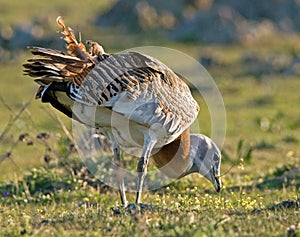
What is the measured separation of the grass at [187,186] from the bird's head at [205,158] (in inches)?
8.4

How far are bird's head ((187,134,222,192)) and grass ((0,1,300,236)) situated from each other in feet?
0.70

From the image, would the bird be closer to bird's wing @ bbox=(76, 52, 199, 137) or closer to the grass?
bird's wing @ bbox=(76, 52, 199, 137)

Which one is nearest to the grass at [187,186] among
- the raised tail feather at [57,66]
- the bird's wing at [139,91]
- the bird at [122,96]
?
the bird at [122,96]

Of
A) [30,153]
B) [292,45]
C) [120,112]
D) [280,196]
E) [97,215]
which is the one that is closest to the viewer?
[97,215]

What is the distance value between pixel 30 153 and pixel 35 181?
4340 mm

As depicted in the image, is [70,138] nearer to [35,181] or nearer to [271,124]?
[35,181]

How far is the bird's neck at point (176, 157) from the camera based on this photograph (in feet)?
24.5

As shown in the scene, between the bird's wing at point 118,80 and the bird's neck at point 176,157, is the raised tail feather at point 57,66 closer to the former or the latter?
the bird's wing at point 118,80

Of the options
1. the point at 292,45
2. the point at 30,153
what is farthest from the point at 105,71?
the point at 292,45

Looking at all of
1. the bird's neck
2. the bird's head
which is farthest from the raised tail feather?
the bird's head

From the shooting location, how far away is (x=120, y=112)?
264 inches

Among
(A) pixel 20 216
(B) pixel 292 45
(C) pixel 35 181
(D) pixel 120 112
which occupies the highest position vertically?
(D) pixel 120 112

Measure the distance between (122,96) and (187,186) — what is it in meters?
2.73

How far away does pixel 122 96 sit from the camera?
666 centimetres
